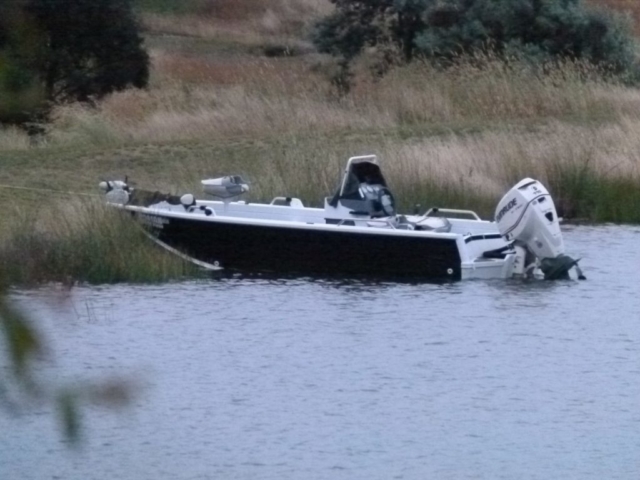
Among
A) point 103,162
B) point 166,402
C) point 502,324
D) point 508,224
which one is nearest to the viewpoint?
point 166,402

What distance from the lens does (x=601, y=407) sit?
9.66 metres

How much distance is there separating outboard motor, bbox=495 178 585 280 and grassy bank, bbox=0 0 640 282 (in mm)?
2883

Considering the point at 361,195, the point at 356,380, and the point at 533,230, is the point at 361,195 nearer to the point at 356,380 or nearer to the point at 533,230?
the point at 533,230

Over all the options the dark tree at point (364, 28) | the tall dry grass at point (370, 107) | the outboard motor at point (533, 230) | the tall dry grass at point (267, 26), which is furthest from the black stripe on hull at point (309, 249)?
the tall dry grass at point (267, 26)

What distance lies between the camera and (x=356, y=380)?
33.8 ft

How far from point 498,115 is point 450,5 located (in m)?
5.83

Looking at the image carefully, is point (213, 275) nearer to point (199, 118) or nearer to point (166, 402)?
point (166, 402)

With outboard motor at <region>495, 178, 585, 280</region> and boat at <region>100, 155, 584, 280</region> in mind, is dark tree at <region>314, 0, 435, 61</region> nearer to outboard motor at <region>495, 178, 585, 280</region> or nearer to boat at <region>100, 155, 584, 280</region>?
boat at <region>100, 155, 584, 280</region>

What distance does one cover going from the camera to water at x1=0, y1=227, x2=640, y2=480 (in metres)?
8.36

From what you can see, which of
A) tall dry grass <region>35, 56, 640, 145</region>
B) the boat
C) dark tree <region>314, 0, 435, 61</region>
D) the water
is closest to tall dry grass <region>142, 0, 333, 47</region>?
dark tree <region>314, 0, 435, 61</region>

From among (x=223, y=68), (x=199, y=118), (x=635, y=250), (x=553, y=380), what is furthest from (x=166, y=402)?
(x=223, y=68)

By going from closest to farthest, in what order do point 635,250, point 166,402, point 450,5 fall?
point 166,402
point 635,250
point 450,5

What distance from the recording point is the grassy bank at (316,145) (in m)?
14.2

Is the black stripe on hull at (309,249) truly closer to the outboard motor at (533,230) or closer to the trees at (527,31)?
the outboard motor at (533,230)
